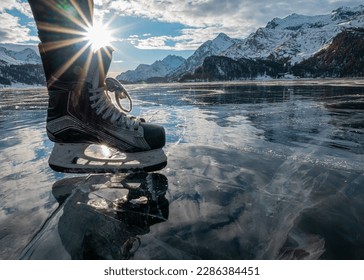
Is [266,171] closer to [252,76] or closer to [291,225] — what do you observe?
[291,225]

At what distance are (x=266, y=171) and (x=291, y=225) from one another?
801 mm

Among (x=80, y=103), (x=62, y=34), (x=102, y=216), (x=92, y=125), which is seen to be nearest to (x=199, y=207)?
(x=102, y=216)

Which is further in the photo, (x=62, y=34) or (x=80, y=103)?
(x=80, y=103)

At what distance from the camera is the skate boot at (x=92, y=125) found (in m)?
2.33

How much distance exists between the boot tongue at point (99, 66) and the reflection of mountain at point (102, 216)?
0.84 metres

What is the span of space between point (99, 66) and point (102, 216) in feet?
4.52

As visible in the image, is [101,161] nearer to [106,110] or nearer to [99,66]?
[106,110]

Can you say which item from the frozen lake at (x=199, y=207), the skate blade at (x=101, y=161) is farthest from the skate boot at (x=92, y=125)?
the frozen lake at (x=199, y=207)

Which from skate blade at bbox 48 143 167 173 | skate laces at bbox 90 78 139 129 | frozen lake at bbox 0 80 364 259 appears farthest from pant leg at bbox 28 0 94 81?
frozen lake at bbox 0 80 364 259

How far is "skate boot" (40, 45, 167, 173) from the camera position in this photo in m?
2.33

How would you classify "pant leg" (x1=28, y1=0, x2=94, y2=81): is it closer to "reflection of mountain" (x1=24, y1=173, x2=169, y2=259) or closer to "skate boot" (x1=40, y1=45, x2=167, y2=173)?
"skate boot" (x1=40, y1=45, x2=167, y2=173)

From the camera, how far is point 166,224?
1.46m

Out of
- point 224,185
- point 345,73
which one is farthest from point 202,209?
point 345,73

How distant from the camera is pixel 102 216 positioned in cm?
154
